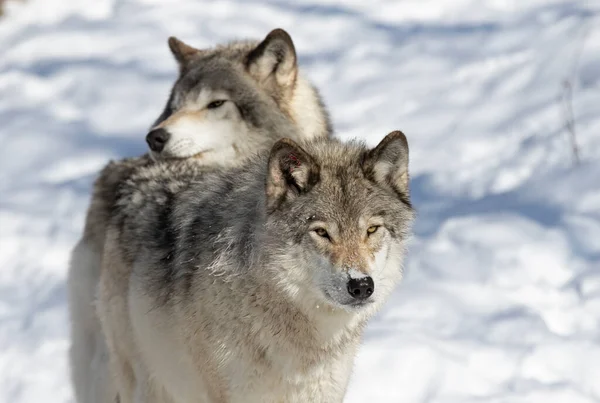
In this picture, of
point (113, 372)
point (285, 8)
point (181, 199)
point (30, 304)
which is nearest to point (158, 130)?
point (181, 199)

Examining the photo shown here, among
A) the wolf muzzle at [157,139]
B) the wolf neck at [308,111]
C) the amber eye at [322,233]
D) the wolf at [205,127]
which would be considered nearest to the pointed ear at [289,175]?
the amber eye at [322,233]

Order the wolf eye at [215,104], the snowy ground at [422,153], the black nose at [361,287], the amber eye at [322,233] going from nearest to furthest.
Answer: the black nose at [361,287] < the amber eye at [322,233] < the wolf eye at [215,104] < the snowy ground at [422,153]

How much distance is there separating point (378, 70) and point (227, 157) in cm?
544

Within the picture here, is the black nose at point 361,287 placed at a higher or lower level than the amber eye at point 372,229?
lower

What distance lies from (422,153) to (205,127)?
A: 3.74m

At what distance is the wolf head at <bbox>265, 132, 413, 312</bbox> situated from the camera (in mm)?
3689

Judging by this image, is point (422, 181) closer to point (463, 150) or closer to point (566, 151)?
point (463, 150)

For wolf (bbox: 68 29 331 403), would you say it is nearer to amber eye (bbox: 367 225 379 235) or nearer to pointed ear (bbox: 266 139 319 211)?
pointed ear (bbox: 266 139 319 211)

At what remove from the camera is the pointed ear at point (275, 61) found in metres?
5.66

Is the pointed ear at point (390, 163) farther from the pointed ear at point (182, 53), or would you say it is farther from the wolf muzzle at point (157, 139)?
the pointed ear at point (182, 53)

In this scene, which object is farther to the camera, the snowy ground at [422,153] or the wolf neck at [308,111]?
the snowy ground at [422,153]

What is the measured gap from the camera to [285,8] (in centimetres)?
1220

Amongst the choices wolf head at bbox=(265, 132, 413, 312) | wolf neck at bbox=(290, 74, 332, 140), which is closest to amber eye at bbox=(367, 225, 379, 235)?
wolf head at bbox=(265, 132, 413, 312)

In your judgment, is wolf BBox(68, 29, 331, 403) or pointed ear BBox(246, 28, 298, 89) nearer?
wolf BBox(68, 29, 331, 403)
